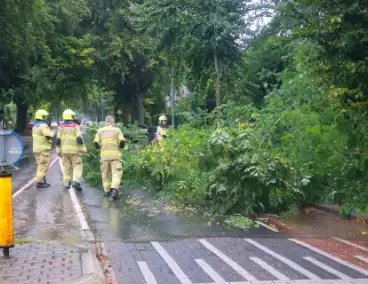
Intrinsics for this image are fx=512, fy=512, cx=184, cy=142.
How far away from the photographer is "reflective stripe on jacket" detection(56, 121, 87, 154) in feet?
40.5

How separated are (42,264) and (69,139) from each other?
6.65m

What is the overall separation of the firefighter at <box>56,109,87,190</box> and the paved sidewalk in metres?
5.49

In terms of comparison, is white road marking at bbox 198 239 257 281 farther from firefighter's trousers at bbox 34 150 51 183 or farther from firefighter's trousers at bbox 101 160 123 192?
firefighter's trousers at bbox 34 150 51 183

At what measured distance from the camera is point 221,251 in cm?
710

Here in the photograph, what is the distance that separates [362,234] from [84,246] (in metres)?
4.54

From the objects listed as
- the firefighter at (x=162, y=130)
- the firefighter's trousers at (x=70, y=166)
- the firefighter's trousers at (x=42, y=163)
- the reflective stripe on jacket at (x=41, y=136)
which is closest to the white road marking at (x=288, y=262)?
the firefighter's trousers at (x=70, y=166)

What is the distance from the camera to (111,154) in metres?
11.6

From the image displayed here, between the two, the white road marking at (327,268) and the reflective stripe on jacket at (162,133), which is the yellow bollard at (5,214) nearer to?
the white road marking at (327,268)

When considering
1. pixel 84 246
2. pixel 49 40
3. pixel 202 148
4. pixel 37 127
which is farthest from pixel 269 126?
pixel 49 40

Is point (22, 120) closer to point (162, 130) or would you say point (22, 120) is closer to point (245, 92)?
point (245, 92)

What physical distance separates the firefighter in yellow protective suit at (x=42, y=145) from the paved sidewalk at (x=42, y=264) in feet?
19.0

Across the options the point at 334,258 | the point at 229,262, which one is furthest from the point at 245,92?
the point at 229,262

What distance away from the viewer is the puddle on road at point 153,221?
8.10 meters

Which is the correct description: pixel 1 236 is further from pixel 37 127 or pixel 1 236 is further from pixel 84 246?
pixel 37 127
